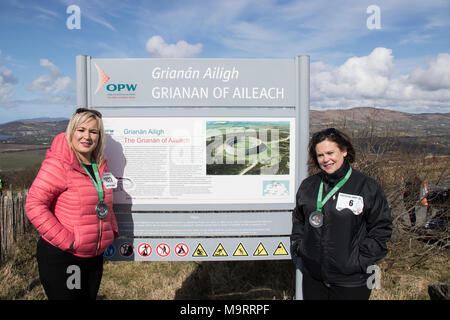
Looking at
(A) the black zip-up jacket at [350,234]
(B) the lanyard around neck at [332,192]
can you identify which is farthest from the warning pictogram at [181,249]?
(B) the lanyard around neck at [332,192]

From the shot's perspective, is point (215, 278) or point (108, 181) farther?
point (215, 278)

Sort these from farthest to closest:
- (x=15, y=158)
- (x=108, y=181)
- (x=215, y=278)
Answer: (x=15, y=158) → (x=215, y=278) → (x=108, y=181)

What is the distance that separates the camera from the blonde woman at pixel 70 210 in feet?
7.89

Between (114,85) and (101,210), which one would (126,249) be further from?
(114,85)

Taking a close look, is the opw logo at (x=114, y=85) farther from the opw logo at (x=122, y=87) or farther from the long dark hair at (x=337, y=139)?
the long dark hair at (x=337, y=139)

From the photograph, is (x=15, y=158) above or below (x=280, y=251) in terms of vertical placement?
above

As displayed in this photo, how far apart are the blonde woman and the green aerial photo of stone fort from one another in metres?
1.11

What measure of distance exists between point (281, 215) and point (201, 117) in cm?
132

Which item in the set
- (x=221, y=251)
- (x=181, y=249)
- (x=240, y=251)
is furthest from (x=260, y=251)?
(x=181, y=249)

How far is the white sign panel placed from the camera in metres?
3.22

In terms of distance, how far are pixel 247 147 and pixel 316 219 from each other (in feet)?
3.65

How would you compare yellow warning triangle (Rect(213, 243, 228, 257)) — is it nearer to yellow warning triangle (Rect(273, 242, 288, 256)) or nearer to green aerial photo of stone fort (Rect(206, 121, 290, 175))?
yellow warning triangle (Rect(273, 242, 288, 256))

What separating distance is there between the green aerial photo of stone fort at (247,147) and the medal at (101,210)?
106cm

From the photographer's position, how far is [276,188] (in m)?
3.31
